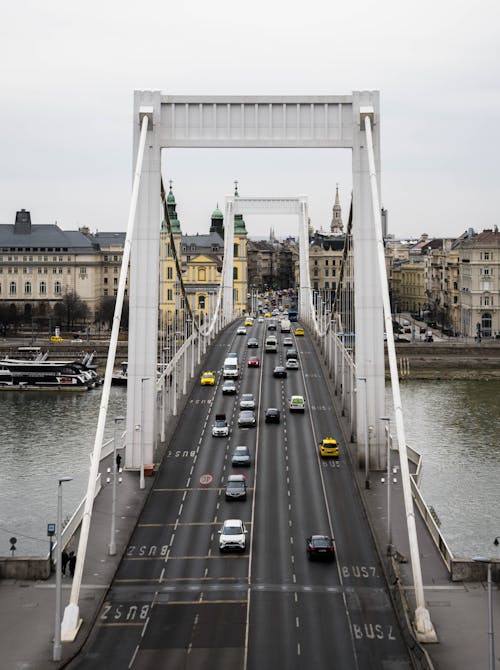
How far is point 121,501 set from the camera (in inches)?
1496

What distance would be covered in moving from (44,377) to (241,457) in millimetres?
58370

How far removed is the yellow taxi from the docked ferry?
55.3m

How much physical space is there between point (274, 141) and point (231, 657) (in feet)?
81.3

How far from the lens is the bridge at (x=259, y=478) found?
26.1 meters

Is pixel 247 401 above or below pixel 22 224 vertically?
below

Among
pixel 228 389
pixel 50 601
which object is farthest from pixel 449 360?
pixel 50 601

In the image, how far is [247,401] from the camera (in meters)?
56.1

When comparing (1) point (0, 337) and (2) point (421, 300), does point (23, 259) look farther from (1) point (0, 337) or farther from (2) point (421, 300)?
(2) point (421, 300)

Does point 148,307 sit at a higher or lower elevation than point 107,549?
higher

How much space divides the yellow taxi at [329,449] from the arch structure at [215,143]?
2.27m

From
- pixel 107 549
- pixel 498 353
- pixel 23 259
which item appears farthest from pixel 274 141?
pixel 23 259

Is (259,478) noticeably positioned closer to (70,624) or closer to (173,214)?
(70,624)

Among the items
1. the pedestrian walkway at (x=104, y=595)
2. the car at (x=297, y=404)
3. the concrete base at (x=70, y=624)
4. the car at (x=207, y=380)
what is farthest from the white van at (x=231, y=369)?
the concrete base at (x=70, y=624)

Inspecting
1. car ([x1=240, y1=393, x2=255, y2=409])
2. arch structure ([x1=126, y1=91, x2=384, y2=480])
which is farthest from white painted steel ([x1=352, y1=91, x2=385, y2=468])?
car ([x1=240, y1=393, x2=255, y2=409])
